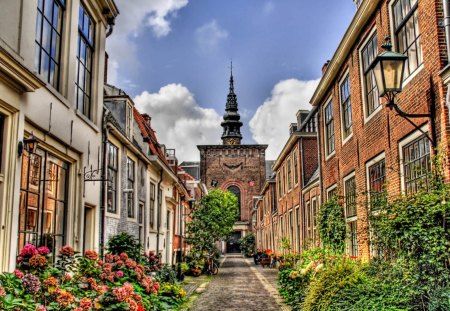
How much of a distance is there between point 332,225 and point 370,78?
483 cm

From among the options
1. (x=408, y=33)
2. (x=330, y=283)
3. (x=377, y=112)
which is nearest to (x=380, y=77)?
(x=408, y=33)

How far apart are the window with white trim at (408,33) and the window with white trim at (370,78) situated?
51.2 inches

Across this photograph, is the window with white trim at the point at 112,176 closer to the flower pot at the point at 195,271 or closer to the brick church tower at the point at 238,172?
the flower pot at the point at 195,271

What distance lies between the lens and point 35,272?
5.76 metres

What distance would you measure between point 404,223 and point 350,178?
653 centimetres

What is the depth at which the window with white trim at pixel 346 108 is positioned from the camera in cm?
1338

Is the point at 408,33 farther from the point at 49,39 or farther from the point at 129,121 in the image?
the point at 129,121

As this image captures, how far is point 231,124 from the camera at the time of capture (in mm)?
71062

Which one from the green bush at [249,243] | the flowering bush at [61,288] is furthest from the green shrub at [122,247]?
the green bush at [249,243]

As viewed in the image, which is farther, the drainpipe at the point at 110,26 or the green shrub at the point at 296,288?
the drainpipe at the point at 110,26

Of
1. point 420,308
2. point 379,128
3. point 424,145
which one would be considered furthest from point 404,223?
point 379,128

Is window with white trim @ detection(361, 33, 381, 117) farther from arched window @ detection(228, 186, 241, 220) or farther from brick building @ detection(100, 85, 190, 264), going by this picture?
arched window @ detection(228, 186, 241, 220)

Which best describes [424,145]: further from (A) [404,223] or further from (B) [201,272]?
(B) [201,272]

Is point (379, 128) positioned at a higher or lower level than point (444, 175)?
higher
